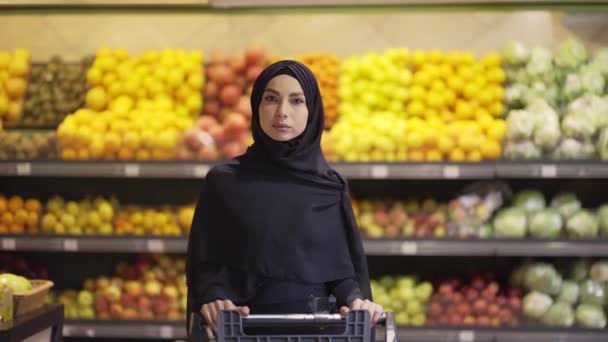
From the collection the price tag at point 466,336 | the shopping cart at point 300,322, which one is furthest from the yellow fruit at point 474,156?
the shopping cart at point 300,322

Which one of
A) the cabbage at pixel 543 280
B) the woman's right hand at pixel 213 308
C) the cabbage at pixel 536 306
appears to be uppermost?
the woman's right hand at pixel 213 308

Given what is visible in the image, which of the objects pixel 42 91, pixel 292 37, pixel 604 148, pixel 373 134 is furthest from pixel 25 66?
pixel 604 148

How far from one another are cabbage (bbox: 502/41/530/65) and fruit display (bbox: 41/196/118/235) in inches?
96.3

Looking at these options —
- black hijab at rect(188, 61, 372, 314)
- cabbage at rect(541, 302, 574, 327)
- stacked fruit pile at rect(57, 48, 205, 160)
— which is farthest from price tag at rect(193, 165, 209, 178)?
black hijab at rect(188, 61, 372, 314)

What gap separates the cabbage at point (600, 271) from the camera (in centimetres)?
532

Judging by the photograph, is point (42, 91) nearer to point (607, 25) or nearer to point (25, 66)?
point (25, 66)

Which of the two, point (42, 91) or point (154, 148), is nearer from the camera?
point (154, 148)

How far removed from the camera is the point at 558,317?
207 inches

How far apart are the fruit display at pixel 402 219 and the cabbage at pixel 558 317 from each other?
27.7 inches

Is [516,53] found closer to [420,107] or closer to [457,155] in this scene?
[420,107]

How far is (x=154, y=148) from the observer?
212 inches

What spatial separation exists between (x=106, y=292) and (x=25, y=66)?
1.56m

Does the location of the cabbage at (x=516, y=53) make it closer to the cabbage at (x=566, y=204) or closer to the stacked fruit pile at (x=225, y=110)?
the cabbage at (x=566, y=204)

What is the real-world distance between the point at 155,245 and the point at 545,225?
6.95 feet
